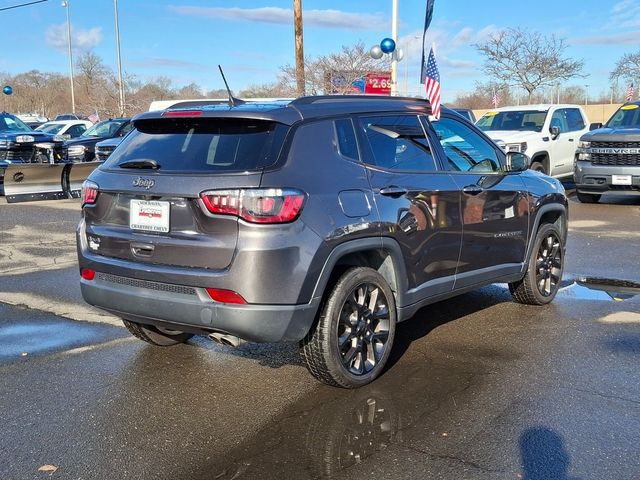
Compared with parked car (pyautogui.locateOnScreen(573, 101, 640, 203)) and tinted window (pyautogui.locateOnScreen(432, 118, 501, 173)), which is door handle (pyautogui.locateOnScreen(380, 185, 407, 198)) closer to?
tinted window (pyautogui.locateOnScreen(432, 118, 501, 173))

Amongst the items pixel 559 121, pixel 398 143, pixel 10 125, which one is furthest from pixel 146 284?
pixel 10 125

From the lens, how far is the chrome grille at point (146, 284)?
385 centimetres

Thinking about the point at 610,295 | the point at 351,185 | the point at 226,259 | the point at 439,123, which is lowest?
the point at 610,295

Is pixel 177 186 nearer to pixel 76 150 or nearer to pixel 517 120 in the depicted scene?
pixel 517 120

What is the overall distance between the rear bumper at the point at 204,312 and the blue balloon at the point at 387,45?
1487 centimetres

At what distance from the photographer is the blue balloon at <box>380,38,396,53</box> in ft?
57.9

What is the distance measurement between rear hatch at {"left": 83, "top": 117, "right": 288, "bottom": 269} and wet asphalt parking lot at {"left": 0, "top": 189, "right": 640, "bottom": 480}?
37.6 inches

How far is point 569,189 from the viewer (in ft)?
56.6

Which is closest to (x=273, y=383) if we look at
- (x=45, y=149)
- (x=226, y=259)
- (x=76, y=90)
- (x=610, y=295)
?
(x=226, y=259)

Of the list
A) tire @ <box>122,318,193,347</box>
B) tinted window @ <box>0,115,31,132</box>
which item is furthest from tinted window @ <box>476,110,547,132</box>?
tire @ <box>122,318,193,347</box>

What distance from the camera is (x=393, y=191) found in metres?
4.40

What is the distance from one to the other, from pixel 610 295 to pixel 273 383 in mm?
3978

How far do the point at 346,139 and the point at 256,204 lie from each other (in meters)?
0.94

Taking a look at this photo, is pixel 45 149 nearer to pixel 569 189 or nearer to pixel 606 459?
pixel 569 189
